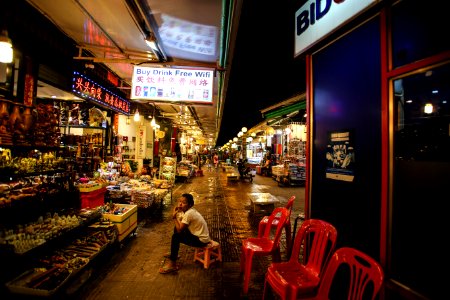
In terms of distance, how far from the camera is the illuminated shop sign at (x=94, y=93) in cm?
648

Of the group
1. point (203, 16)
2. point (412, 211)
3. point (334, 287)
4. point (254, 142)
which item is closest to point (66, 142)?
point (203, 16)

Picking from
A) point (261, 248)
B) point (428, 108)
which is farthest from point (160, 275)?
point (428, 108)

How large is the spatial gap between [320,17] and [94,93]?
670 cm

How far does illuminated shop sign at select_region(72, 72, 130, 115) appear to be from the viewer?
648 cm

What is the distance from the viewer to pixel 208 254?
15.3 ft

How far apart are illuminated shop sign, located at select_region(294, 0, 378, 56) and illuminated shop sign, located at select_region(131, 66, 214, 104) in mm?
2615

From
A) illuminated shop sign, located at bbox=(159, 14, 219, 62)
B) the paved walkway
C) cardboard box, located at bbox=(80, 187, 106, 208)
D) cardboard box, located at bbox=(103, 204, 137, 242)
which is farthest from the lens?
cardboard box, located at bbox=(80, 187, 106, 208)

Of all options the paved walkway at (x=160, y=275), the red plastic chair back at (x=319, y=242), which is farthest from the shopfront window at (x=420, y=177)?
the paved walkway at (x=160, y=275)

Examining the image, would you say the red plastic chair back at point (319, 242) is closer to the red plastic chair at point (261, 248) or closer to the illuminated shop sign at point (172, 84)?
the red plastic chair at point (261, 248)

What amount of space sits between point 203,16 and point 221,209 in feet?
23.1

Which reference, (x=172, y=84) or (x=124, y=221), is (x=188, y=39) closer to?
(x=172, y=84)

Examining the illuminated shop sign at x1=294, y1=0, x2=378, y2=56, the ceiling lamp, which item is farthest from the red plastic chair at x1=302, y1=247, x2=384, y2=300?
the ceiling lamp

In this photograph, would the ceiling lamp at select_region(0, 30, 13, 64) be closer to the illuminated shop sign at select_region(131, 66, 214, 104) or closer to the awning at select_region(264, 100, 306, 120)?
the illuminated shop sign at select_region(131, 66, 214, 104)

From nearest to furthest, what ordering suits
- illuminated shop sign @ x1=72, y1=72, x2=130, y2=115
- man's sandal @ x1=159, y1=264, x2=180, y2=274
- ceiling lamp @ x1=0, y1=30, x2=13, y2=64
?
ceiling lamp @ x1=0, y1=30, x2=13, y2=64
man's sandal @ x1=159, y1=264, x2=180, y2=274
illuminated shop sign @ x1=72, y1=72, x2=130, y2=115
